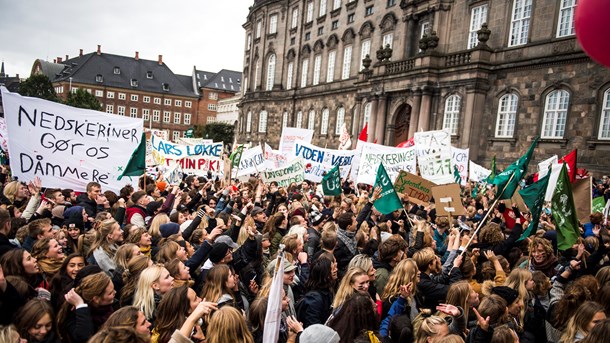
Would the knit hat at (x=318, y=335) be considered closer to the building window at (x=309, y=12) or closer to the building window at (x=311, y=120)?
the building window at (x=311, y=120)

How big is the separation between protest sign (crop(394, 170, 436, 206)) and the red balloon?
27.5 ft

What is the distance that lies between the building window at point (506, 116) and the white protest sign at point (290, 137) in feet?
39.0

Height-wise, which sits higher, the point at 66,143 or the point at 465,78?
the point at 465,78

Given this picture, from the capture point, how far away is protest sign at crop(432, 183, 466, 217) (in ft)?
30.2

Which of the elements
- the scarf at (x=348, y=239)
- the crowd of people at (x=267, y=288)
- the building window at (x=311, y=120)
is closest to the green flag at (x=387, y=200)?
the crowd of people at (x=267, y=288)

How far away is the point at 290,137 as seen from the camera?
18.7 meters

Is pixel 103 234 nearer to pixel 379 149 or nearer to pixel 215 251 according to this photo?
pixel 215 251

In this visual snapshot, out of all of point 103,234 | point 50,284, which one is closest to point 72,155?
point 103,234


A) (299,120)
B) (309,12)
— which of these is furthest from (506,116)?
(309,12)

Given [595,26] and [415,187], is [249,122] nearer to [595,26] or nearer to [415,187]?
[415,187]

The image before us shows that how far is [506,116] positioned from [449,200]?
17087mm

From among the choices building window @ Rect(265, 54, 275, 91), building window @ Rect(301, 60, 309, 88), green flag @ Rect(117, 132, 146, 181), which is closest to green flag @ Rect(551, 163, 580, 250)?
green flag @ Rect(117, 132, 146, 181)

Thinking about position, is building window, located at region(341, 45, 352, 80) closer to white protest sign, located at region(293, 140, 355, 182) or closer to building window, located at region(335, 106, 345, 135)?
building window, located at region(335, 106, 345, 135)

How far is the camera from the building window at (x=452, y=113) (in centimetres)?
2578
